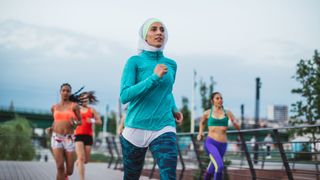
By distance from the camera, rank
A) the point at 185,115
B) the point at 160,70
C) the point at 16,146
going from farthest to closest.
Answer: the point at 185,115 < the point at 16,146 < the point at 160,70

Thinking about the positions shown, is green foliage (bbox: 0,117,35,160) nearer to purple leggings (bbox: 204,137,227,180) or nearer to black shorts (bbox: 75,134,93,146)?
black shorts (bbox: 75,134,93,146)

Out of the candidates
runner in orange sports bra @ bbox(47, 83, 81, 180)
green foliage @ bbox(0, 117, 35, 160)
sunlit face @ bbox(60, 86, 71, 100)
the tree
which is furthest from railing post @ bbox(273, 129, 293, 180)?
the tree

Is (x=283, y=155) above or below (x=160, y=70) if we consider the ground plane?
below

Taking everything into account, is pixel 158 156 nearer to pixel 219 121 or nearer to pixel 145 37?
pixel 145 37

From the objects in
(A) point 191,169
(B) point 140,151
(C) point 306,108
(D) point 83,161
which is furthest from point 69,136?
(C) point 306,108

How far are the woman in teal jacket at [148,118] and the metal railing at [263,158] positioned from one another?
9.08 feet

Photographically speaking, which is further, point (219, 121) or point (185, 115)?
point (185, 115)

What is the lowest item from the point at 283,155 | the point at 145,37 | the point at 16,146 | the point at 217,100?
the point at 16,146

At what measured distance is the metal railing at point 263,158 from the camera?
24.4 feet

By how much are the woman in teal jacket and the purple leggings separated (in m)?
4.37

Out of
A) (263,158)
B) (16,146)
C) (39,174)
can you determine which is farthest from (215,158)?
(16,146)

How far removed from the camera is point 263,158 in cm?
980

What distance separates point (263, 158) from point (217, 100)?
155 cm

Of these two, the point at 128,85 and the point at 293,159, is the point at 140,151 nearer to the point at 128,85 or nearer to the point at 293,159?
the point at 128,85
